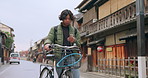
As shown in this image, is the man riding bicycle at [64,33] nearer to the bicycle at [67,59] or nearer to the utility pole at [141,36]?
the bicycle at [67,59]

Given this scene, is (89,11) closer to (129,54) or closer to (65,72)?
(129,54)

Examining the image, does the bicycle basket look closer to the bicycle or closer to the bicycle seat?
the bicycle

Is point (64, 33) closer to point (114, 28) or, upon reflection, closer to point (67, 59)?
point (67, 59)

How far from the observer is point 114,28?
19500mm

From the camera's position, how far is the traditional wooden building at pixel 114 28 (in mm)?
16172

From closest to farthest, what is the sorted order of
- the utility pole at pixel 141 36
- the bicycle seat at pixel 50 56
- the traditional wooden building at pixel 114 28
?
the bicycle seat at pixel 50 56 < the utility pole at pixel 141 36 < the traditional wooden building at pixel 114 28

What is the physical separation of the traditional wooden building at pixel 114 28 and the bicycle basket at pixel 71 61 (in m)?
9.98

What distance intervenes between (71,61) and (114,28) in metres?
15.8

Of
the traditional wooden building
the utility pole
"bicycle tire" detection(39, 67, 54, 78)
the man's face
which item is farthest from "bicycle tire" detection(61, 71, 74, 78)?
the traditional wooden building

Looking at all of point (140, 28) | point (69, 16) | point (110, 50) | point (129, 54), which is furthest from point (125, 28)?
point (69, 16)

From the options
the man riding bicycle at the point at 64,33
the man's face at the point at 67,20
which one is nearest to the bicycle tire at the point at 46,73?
the man riding bicycle at the point at 64,33

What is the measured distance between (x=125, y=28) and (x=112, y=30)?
8.64 ft

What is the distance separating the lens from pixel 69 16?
4285 millimetres

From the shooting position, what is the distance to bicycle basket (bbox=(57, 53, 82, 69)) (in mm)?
4023
